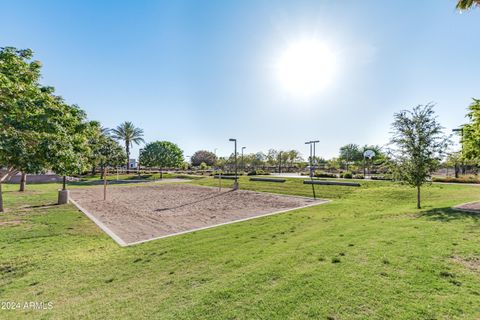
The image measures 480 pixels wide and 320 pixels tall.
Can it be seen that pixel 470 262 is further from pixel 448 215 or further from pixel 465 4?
pixel 465 4

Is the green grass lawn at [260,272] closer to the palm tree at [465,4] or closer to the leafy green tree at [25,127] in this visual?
the leafy green tree at [25,127]

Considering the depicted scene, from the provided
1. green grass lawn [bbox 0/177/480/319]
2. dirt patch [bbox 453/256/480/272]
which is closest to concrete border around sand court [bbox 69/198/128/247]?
green grass lawn [bbox 0/177/480/319]

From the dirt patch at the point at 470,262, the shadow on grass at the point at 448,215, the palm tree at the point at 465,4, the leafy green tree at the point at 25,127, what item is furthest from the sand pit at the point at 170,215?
the palm tree at the point at 465,4

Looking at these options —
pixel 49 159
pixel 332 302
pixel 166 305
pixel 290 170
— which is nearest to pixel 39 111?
pixel 49 159

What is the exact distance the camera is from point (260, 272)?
5.75m

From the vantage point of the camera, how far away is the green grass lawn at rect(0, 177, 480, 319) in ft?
14.3

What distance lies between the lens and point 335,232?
905cm

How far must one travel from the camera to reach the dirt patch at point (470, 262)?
5.45 m

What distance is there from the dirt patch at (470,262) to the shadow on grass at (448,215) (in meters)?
4.59

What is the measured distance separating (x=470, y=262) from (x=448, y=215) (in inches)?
243

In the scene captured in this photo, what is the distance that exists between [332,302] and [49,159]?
30.3ft

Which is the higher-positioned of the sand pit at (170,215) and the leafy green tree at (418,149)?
the leafy green tree at (418,149)

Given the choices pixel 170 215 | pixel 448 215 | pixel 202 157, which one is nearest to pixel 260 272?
pixel 448 215

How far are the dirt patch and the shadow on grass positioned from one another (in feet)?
15.1
